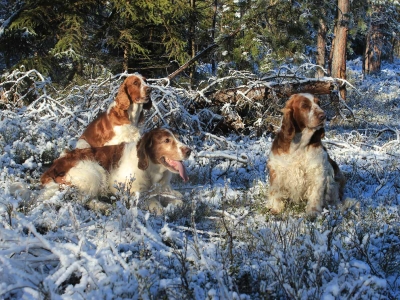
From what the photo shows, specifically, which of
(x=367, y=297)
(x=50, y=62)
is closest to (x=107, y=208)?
(x=367, y=297)

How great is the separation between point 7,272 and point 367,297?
76.4 inches

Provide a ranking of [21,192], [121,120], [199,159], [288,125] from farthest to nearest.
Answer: [199,159] → [121,120] → [288,125] → [21,192]

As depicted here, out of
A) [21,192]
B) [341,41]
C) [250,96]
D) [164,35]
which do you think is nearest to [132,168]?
[21,192]

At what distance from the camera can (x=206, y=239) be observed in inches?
135

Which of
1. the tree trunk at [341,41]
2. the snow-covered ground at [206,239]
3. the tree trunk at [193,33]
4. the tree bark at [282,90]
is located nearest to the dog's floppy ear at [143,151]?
the snow-covered ground at [206,239]

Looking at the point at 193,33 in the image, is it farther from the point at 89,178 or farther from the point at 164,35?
the point at 89,178

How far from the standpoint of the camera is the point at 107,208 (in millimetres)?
4492

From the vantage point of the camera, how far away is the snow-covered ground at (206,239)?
2.31m

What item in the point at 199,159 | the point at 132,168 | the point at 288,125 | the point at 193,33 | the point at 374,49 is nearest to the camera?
the point at 288,125

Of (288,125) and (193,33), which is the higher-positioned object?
(193,33)

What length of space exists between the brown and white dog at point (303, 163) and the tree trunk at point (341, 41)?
6363 millimetres

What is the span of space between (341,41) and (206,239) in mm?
8933

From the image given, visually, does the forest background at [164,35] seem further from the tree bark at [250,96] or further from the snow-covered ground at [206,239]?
Answer: the snow-covered ground at [206,239]

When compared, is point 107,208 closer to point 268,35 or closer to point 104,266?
point 104,266
